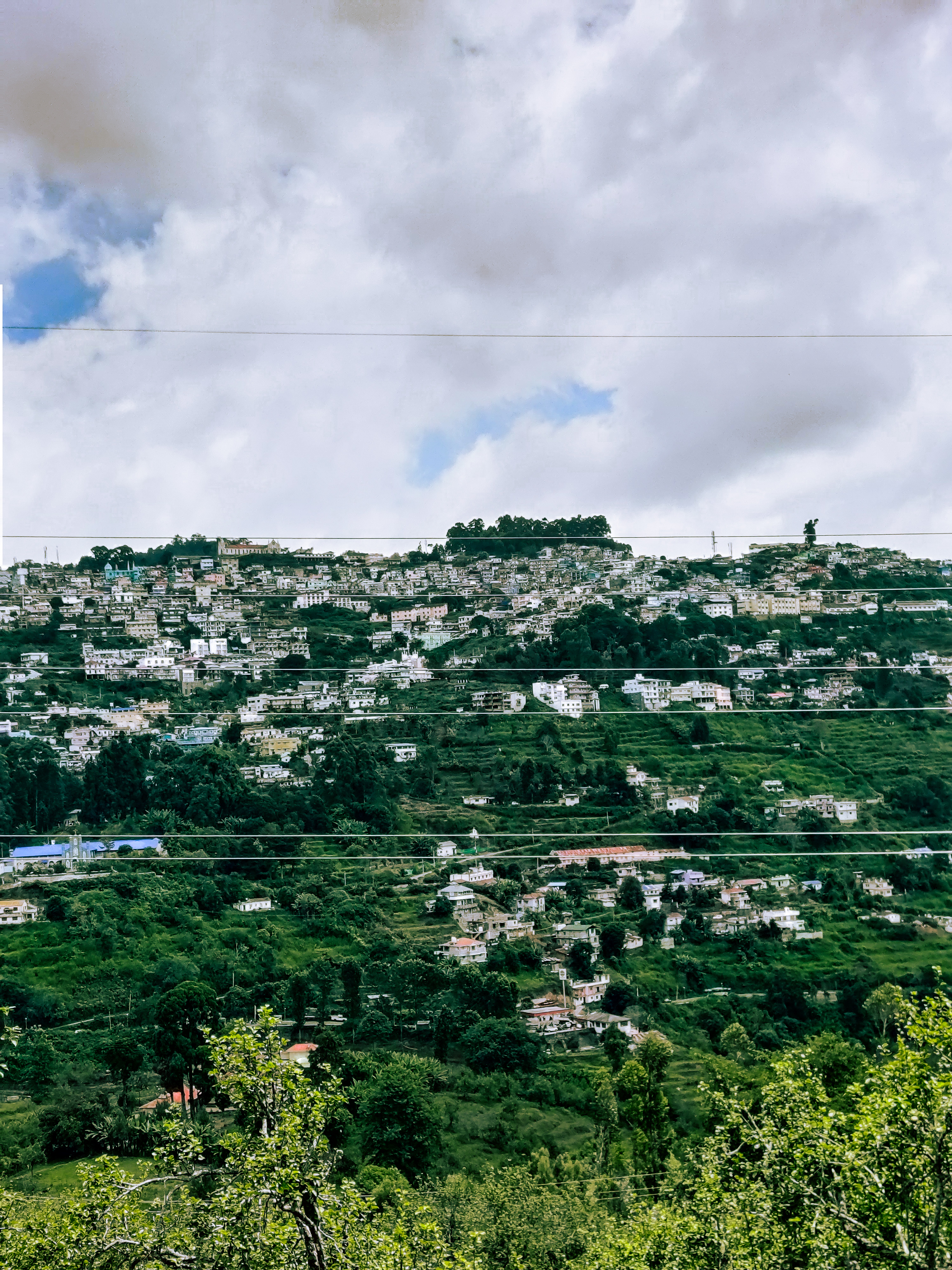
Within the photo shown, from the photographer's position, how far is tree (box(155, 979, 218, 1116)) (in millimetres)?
17359

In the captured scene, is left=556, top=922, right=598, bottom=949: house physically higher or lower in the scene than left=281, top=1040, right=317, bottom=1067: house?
higher

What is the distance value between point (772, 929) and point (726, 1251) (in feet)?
57.3

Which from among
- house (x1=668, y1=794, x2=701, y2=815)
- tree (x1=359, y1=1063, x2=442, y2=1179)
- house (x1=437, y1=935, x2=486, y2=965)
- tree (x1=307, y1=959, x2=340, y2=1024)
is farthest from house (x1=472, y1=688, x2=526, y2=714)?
tree (x1=359, y1=1063, x2=442, y2=1179)

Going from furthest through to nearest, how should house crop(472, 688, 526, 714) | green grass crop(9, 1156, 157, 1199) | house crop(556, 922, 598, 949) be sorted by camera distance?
house crop(472, 688, 526, 714)
house crop(556, 922, 598, 949)
green grass crop(9, 1156, 157, 1199)

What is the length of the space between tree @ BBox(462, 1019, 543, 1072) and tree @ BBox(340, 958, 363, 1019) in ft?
7.54

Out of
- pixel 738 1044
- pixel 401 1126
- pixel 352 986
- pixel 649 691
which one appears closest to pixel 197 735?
pixel 352 986

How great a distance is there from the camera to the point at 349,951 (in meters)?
21.1

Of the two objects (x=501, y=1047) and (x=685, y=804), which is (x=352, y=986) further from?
(x=685, y=804)

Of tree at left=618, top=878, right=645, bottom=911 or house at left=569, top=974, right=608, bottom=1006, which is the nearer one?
house at left=569, top=974, right=608, bottom=1006

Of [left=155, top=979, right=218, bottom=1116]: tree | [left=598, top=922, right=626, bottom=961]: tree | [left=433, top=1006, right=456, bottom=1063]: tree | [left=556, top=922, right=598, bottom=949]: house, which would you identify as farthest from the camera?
[left=556, top=922, right=598, bottom=949]: house

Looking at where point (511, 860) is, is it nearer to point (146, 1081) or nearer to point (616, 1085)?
point (616, 1085)

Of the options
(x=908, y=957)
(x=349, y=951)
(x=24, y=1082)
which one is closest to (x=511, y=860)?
(x=349, y=951)

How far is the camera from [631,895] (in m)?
22.2

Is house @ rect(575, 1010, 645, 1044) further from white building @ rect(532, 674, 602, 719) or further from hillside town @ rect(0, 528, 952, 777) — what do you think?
A: white building @ rect(532, 674, 602, 719)
